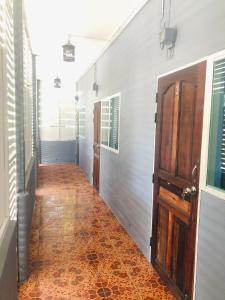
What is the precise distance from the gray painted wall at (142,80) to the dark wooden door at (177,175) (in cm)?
14

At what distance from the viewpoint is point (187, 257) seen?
2113mm

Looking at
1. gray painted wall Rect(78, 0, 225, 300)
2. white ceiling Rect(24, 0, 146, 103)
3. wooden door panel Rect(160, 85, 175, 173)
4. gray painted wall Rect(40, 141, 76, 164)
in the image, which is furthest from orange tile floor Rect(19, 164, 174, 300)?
gray painted wall Rect(40, 141, 76, 164)

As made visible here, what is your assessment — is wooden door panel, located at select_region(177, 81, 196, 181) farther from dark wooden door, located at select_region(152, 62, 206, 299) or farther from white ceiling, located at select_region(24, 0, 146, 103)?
white ceiling, located at select_region(24, 0, 146, 103)

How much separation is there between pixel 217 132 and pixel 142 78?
1.54m

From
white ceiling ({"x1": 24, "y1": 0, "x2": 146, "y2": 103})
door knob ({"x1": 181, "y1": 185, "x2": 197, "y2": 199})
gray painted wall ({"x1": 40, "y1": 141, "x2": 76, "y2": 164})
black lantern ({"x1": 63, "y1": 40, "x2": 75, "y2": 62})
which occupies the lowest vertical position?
gray painted wall ({"x1": 40, "y1": 141, "x2": 76, "y2": 164})

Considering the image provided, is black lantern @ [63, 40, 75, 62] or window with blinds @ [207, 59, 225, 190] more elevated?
black lantern @ [63, 40, 75, 62]

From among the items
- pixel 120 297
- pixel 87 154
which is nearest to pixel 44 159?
pixel 87 154

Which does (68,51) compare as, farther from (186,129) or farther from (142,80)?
(186,129)

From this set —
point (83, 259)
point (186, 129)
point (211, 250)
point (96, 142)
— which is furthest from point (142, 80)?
point (96, 142)

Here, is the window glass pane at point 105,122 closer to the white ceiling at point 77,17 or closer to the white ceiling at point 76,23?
the white ceiling at point 76,23

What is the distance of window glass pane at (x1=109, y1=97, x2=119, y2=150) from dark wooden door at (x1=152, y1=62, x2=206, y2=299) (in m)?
1.66

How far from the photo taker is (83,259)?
2.91 meters

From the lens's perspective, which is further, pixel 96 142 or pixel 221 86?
pixel 96 142

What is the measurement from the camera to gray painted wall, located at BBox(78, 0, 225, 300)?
1.88 metres
